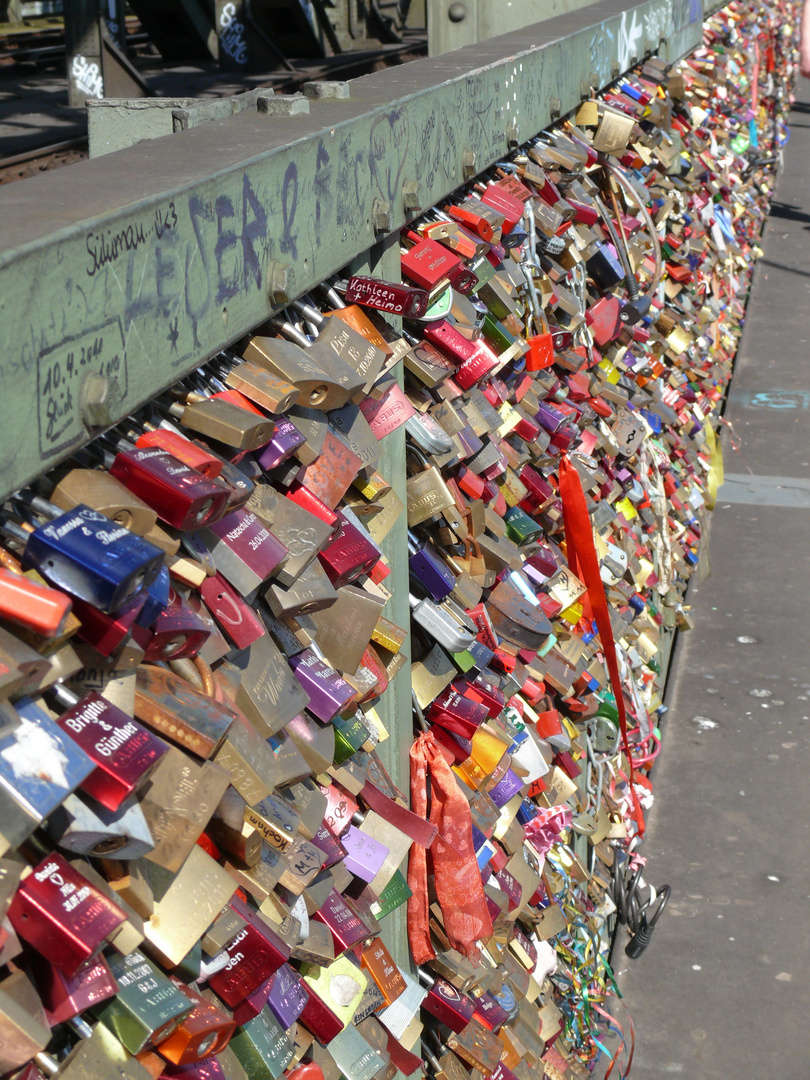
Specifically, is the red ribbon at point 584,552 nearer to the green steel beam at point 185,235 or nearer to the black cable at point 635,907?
the black cable at point 635,907

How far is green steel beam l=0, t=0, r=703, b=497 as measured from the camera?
1028mm

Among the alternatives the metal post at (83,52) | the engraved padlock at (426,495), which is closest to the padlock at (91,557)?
the engraved padlock at (426,495)

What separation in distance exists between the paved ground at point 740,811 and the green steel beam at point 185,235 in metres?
2.65

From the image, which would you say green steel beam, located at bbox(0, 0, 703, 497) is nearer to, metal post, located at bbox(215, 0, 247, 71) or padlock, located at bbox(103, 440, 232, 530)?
padlock, located at bbox(103, 440, 232, 530)

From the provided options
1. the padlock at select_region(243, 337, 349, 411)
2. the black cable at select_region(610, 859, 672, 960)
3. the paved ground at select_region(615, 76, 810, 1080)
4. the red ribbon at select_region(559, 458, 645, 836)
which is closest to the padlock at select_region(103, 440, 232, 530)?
the padlock at select_region(243, 337, 349, 411)

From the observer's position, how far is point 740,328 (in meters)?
9.98

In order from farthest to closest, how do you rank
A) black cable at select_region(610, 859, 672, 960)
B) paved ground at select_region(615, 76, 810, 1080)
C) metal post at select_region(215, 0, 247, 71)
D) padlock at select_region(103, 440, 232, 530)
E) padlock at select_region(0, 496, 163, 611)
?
1. metal post at select_region(215, 0, 247, 71)
2. black cable at select_region(610, 859, 672, 960)
3. paved ground at select_region(615, 76, 810, 1080)
4. padlock at select_region(103, 440, 232, 530)
5. padlock at select_region(0, 496, 163, 611)

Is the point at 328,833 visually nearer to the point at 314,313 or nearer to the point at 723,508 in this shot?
the point at 314,313

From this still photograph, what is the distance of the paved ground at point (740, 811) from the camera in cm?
357

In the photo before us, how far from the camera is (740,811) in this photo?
4.51 m

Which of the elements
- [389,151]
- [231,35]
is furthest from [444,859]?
[231,35]

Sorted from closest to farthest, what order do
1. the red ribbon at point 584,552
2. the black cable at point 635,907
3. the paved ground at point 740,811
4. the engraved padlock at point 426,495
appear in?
the engraved padlock at point 426,495, the red ribbon at point 584,552, the paved ground at point 740,811, the black cable at point 635,907

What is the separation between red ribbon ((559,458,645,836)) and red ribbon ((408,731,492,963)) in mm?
1246

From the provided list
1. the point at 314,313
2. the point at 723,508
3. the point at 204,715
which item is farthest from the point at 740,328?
the point at 204,715
